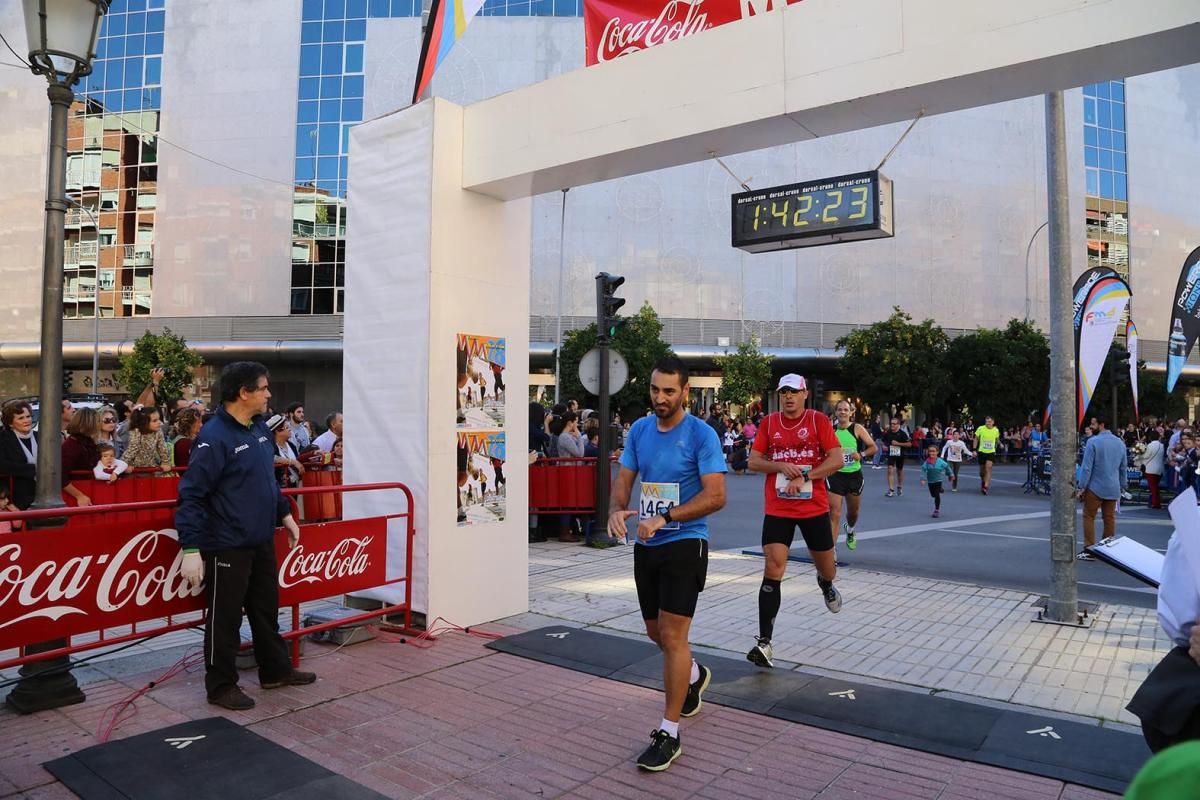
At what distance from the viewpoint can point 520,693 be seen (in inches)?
201

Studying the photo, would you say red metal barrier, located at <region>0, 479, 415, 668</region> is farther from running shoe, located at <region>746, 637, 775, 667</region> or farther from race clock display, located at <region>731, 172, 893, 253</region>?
race clock display, located at <region>731, 172, 893, 253</region>

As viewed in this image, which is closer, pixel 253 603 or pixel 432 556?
pixel 253 603

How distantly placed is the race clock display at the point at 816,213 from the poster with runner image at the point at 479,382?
2.33 metres

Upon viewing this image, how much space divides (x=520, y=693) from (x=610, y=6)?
579cm

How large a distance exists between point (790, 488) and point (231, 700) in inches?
153

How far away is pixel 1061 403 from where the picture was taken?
7199 millimetres

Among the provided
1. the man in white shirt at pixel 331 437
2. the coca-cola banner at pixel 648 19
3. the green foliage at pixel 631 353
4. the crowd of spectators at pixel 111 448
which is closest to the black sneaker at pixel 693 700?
the coca-cola banner at pixel 648 19

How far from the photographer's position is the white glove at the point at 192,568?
15.0 feet

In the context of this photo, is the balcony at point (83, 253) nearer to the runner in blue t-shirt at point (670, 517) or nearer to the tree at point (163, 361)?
the tree at point (163, 361)

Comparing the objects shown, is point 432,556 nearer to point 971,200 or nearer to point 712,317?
point 712,317

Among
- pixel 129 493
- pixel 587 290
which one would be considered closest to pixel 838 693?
pixel 129 493

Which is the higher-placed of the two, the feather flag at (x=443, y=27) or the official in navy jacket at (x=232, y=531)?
the feather flag at (x=443, y=27)

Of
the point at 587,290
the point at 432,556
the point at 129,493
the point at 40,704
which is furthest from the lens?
the point at 587,290

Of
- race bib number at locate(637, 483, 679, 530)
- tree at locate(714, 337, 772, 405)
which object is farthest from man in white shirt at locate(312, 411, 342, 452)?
tree at locate(714, 337, 772, 405)
